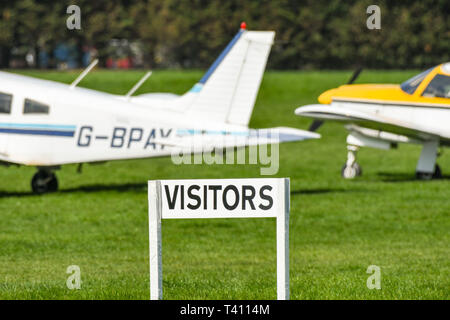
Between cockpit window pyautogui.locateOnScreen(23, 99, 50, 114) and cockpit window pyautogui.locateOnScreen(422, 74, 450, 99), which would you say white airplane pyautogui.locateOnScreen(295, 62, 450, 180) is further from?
cockpit window pyautogui.locateOnScreen(23, 99, 50, 114)

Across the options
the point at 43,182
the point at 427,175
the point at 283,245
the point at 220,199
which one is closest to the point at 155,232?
the point at 220,199

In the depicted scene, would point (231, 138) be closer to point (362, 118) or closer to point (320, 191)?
point (320, 191)

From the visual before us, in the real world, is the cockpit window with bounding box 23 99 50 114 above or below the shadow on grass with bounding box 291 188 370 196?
above

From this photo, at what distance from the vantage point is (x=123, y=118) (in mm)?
16250

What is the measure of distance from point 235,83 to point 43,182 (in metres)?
4.11

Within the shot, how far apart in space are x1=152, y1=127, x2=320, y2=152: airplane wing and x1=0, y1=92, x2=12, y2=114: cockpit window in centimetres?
261

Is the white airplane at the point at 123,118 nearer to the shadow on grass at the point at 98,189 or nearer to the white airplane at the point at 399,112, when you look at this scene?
the shadow on grass at the point at 98,189

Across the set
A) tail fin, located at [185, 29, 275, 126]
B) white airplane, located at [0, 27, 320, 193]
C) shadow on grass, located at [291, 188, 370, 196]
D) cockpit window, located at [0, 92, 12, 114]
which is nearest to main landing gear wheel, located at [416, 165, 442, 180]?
shadow on grass, located at [291, 188, 370, 196]

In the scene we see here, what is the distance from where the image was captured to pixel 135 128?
16281mm

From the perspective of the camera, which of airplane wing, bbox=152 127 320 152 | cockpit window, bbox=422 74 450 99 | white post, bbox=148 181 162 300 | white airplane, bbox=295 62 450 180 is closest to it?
white post, bbox=148 181 162 300

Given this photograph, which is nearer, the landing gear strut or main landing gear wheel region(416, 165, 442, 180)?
main landing gear wheel region(416, 165, 442, 180)

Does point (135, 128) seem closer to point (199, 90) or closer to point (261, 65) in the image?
point (199, 90)

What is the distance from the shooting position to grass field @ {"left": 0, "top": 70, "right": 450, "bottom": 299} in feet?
27.9

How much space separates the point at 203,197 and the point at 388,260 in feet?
Result: 16.9
